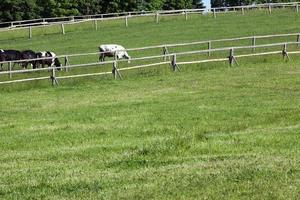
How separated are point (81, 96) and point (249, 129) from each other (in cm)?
806

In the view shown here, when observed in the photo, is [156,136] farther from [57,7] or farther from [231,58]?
[57,7]

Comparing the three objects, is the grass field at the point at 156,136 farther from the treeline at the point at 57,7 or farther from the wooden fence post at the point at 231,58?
the treeline at the point at 57,7

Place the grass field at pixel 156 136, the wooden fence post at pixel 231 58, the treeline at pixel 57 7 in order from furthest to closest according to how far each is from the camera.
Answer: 1. the treeline at pixel 57 7
2. the wooden fence post at pixel 231 58
3. the grass field at pixel 156 136

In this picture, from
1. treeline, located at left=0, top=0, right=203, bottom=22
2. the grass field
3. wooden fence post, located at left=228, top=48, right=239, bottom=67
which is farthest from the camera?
treeline, located at left=0, top=0, right=203, bottom=22

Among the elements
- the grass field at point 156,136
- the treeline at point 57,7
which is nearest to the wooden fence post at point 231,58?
the grass field at point 156,136

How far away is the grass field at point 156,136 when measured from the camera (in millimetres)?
7605

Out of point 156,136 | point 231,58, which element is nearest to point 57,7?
point 231,58

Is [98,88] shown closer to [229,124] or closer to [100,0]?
[229,124]

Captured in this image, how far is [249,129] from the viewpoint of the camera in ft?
38.4

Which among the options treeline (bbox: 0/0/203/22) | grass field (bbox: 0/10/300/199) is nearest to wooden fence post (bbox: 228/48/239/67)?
grass field (bbox: 0/10/300/199)

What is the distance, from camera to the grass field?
7605 mm

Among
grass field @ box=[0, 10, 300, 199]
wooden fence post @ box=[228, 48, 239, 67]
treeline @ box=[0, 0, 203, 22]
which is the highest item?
treeline @ box=[0, 0, 203, 22]

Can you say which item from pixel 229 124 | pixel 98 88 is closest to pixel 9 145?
pixel 229 124

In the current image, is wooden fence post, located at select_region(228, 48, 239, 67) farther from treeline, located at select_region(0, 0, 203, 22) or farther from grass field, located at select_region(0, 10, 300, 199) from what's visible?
treeline, located at select_region(0, 0, 203, 22)
